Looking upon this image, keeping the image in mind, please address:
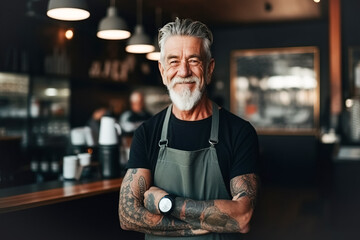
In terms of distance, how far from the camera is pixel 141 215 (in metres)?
1.97

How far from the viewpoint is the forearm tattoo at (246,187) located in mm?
1932

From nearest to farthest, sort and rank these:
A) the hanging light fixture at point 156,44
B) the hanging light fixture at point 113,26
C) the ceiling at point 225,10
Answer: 1. the hanging light fixture at point 113,26
2. the hanging light fixture at point 156,44
3. the ceiling at point 225,10

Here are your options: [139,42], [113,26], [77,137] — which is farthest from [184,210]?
[139,42]

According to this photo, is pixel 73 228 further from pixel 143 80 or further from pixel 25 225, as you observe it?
pixel 143 80

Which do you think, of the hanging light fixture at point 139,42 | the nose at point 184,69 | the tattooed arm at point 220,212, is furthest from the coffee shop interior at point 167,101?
the nose at point 184,69

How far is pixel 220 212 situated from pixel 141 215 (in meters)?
0.36

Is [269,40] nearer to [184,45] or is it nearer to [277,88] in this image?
[277,88]

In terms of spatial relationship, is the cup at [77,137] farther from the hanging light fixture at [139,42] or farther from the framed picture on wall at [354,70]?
the framed picture on wall at [354,70]

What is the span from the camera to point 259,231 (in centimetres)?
534

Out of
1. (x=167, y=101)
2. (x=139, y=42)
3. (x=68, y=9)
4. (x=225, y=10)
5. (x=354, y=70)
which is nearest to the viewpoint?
(x=68, y=9)

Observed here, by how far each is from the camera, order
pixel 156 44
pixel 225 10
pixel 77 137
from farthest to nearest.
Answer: pixel 225 10
pixel 156 44
pixel 77 137

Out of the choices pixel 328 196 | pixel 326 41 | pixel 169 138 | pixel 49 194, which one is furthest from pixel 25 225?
pixel 326 41

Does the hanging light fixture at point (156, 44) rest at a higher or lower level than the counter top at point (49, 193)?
higher

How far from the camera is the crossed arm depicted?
188 centimetres
